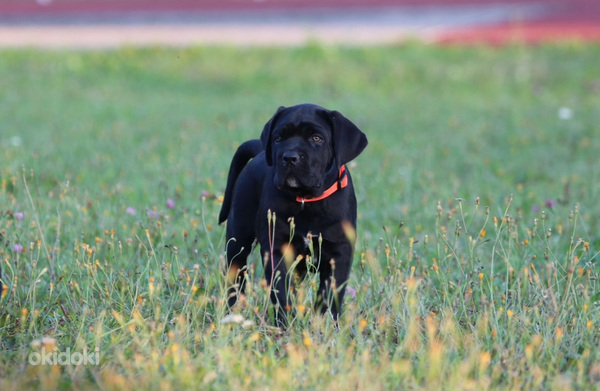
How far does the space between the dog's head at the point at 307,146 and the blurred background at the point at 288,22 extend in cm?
1337

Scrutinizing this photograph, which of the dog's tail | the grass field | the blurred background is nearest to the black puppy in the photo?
the grass field

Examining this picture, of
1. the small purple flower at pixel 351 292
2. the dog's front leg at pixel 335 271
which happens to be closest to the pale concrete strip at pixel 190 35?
the small purple flower at pixel 351 292

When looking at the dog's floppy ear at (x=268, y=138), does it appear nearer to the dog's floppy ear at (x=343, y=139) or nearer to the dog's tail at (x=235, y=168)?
the dog's floppy ear at (x=343, y=139)

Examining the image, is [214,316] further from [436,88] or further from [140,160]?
→ [436,88]

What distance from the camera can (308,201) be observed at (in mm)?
4016

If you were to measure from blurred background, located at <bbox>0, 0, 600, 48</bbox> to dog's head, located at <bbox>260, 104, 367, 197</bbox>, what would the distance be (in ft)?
43.9

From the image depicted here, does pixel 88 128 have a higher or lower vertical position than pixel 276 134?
lower

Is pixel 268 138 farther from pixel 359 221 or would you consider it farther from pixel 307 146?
pixel 359 221

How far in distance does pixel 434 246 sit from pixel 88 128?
613cm

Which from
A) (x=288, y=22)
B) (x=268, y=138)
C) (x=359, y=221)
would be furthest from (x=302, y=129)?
(x=288, y=22)

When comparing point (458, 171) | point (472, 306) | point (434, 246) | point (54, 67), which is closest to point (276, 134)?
point (472, 306)

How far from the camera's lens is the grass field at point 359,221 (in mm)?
3447

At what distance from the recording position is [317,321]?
138 inches

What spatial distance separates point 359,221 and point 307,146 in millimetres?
2425
